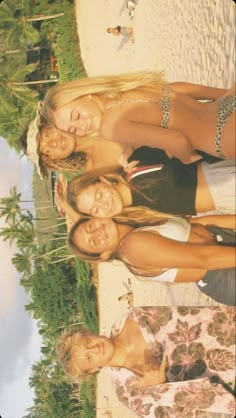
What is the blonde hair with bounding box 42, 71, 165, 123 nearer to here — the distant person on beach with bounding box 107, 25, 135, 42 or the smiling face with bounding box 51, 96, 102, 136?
the smiling face with bounding box 51, 96, 102, 136

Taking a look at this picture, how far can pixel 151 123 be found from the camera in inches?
86.7

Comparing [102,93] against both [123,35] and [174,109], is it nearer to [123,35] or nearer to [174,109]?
[174,109]

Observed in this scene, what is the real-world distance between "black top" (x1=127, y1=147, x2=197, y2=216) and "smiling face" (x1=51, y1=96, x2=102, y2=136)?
0.68ft

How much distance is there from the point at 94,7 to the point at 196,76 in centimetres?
456

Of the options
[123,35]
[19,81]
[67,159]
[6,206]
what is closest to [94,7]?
[123,35]

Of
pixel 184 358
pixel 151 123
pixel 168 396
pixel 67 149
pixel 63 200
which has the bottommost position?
pixel 168 396

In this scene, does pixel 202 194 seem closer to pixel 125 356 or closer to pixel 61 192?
pixel 61 192

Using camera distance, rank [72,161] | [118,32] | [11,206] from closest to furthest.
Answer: [72,161] < [11,206] < [118,32]

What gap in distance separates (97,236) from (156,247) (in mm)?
240

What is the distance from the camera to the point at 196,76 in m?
4.93

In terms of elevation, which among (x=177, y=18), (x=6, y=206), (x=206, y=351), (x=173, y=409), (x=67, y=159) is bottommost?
(x=173, y=409)

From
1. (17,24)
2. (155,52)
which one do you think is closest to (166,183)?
(155,52)

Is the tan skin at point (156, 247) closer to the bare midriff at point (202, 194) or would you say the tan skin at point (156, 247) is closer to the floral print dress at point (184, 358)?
the bare midriff at point (202, 194)

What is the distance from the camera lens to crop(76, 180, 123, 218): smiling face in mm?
2266
